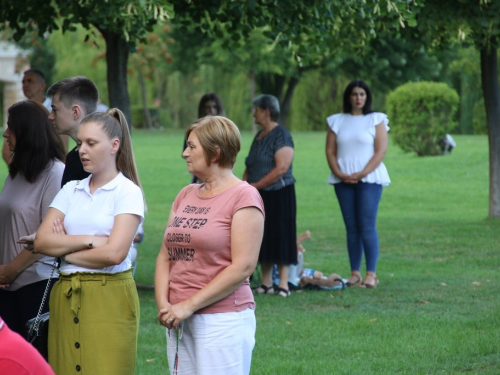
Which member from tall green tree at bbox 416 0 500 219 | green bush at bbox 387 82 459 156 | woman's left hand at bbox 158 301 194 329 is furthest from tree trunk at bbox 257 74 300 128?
woman's left hand at bbox 158 301 194 329

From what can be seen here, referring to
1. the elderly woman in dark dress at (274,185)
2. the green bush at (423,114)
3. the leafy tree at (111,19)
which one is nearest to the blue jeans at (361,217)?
the elderly woman in dark dress at (274,185)

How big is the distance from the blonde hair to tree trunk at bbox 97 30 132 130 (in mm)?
5985

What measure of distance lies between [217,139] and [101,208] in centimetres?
66

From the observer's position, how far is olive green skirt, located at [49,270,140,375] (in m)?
4.12

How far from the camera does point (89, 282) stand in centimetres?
416

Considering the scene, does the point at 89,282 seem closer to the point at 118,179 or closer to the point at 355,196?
the point at 118,179

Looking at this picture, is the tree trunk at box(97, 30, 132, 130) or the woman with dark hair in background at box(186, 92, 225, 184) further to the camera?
the tree trunk at box(97, 30, 132, 130)

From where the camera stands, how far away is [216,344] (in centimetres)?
399

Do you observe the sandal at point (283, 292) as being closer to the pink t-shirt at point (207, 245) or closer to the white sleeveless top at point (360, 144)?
the white sleeveless top at point (360, 144)

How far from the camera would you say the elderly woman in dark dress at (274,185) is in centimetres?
895

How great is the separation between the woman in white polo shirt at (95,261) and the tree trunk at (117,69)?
242 inches

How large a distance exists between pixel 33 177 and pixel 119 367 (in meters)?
1.31

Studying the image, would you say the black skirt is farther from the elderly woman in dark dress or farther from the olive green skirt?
the olive green skirt

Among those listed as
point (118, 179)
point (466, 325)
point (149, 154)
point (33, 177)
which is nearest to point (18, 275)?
point (33, 177)
